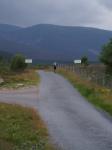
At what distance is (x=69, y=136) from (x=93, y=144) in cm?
160

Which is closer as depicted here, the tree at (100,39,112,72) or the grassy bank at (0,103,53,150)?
the grassy bank at (0,103,53,150)

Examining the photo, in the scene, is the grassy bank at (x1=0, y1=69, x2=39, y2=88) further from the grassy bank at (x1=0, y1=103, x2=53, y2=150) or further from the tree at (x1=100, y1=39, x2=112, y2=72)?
the grassy bank at (x1=0, y1=103, x2=53, y2=150)

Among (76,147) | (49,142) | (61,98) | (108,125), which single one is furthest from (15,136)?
(61,98)

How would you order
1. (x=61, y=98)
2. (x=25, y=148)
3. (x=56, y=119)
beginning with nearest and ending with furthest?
(x=25, y=148), (x=56, y=119), (x=61, y=98)

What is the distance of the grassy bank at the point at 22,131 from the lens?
13.5 metres

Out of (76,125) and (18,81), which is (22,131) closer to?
(76,125)

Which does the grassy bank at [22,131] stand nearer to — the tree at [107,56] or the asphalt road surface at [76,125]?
the asphalt road surface at [76,125]

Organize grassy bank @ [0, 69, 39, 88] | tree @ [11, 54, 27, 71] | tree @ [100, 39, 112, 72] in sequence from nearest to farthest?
grassy bank @ [0, 69, 39, 88] < tree @ [100, 39, 112, 72] < tree @ [11, 54, 27, 71]

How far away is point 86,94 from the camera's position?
107 feet

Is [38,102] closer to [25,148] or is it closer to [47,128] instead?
[47,128]

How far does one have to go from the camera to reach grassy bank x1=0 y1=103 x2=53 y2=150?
44.4 feet

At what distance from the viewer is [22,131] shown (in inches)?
637

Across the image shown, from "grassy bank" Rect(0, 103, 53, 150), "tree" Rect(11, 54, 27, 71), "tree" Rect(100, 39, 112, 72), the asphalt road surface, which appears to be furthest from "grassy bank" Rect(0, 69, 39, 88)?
"tree" Rect(11, 54, 27, 71)

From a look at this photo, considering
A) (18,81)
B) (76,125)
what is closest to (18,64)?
(18,81)
